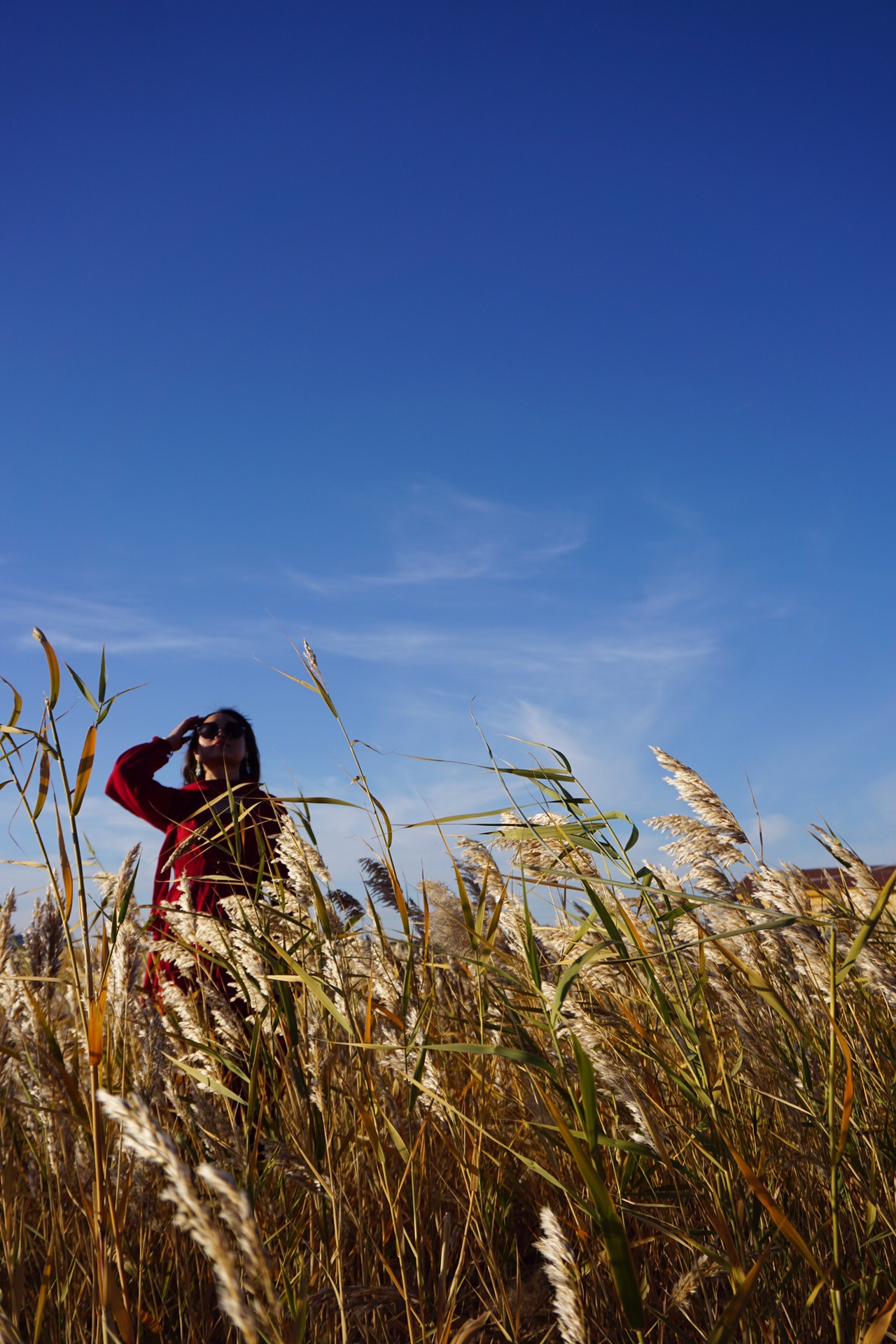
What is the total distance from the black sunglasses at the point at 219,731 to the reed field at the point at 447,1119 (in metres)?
1.73

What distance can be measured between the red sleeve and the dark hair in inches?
9.5

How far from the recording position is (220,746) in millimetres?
3686

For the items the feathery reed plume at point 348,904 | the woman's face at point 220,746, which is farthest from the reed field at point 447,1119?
the woman's face at point 220,746

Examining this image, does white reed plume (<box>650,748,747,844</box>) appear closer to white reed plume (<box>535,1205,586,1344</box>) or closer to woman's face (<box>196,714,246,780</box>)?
white reed plume (<box>535,1205,586,1344</box>)

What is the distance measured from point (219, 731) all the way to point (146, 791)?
18.3 inches

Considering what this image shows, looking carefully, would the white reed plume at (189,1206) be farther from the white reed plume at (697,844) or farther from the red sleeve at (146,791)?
the red sleeve at (146,791)

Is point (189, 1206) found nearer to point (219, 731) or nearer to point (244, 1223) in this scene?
point (244, 1223)

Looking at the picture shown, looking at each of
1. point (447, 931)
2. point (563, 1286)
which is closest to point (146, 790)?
point (447, 931)

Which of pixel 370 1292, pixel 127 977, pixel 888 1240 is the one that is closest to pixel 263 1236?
pixel 370 1292

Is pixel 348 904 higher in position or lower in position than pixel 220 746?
lower

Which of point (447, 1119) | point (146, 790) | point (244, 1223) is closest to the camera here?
point (244, 1223)

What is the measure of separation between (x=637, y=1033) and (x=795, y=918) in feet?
1.83

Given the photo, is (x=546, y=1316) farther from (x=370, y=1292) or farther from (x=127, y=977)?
(x=127, y=977)

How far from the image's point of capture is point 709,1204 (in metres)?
1.30
